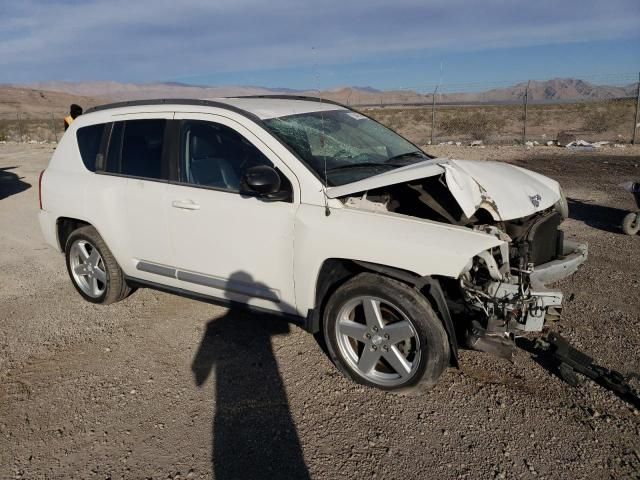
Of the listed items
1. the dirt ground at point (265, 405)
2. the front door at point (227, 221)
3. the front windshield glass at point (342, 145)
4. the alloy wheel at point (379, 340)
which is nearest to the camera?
the dirt ground at point (265, 405)

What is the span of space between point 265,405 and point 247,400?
0.46 feet

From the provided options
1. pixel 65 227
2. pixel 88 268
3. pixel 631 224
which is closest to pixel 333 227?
pixel 88 268

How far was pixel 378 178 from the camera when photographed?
11.6ft

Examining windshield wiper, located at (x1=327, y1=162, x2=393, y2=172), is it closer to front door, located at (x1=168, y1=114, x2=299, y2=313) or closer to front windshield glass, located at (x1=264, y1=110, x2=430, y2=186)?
front windshield glass, located at (x1=264, y1=110, x2=430, y2=186)

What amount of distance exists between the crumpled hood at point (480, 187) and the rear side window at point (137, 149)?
168cm

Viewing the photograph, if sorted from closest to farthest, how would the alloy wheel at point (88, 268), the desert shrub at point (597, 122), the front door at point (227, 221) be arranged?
the front door at point (227, 221) < the alloy wheel at point (88, 268) < the desert shrub at point (597, 122)

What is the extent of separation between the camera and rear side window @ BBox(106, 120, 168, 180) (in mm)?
4348

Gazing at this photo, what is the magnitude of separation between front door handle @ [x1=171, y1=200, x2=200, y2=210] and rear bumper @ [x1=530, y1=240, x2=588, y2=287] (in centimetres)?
245

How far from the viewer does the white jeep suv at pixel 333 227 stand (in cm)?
328

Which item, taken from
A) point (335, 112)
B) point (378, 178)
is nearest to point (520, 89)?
point (335, 112)

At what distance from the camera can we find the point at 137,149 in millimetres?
4543

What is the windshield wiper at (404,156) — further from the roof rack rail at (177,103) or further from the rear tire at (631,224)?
the rear tire at (631,224)

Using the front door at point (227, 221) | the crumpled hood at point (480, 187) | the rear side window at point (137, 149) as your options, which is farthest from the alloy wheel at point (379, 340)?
the rear side window at point (137, 149)

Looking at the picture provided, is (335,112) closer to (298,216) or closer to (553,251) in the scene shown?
(298,216)
